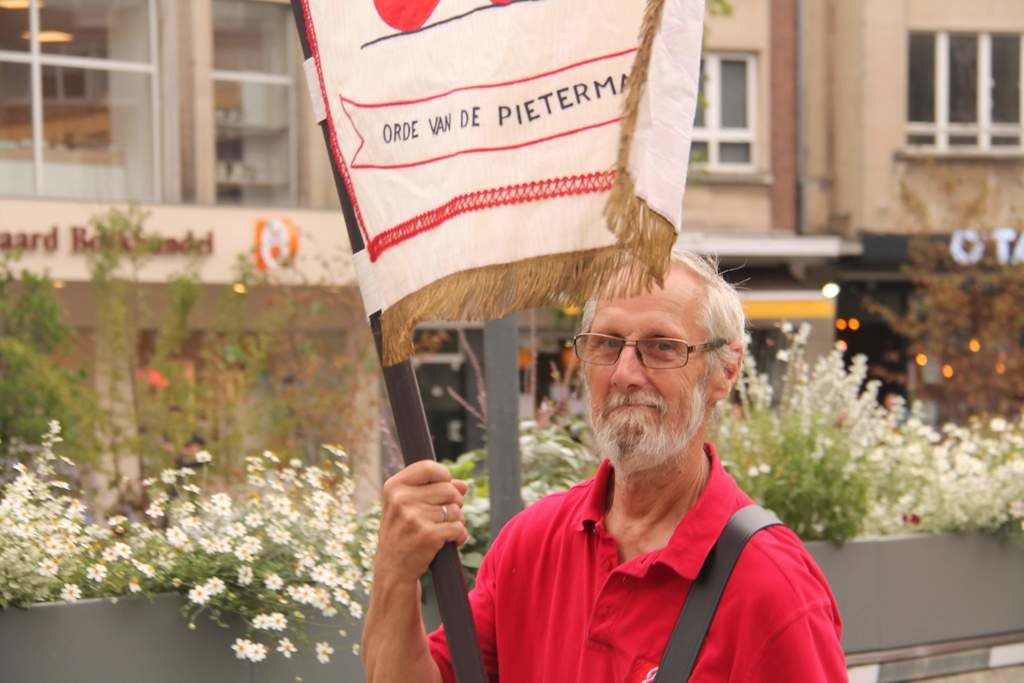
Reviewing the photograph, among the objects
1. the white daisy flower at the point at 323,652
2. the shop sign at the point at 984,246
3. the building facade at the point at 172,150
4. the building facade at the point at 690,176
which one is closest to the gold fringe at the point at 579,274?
the white daisy flower at the point at 323,652

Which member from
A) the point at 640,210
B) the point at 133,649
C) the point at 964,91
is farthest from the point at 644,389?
the point at 964,91

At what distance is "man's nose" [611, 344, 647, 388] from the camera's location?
2.51m

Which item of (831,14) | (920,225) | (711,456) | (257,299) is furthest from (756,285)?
(711,456)

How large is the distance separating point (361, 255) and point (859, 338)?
24079mm

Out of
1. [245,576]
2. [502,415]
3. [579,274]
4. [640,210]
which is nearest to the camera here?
[640,210]

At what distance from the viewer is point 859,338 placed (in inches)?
1008

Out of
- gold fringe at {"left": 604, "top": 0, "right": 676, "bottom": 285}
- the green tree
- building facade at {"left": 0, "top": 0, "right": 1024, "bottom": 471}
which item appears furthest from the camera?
building facade at {"left": 0, "top": 0, "right": 1024, "bottom": 471}

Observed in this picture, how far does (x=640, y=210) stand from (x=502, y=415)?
3.08 m

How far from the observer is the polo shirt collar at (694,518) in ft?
7.90

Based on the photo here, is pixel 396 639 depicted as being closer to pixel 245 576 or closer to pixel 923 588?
pixel 245 576

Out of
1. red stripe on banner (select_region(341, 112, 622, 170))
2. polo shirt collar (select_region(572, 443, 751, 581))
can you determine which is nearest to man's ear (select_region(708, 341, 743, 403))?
polo shirt collar (select_region(572, 443, 751, 581))

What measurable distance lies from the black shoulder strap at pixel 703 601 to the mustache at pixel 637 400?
226mm

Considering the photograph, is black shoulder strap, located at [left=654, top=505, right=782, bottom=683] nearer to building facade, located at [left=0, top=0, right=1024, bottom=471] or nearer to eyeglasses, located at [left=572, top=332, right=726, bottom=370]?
eyeglasses, located at [left=572, top=332, right=726, bottom=370]

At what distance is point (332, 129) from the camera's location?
238 centimetres
